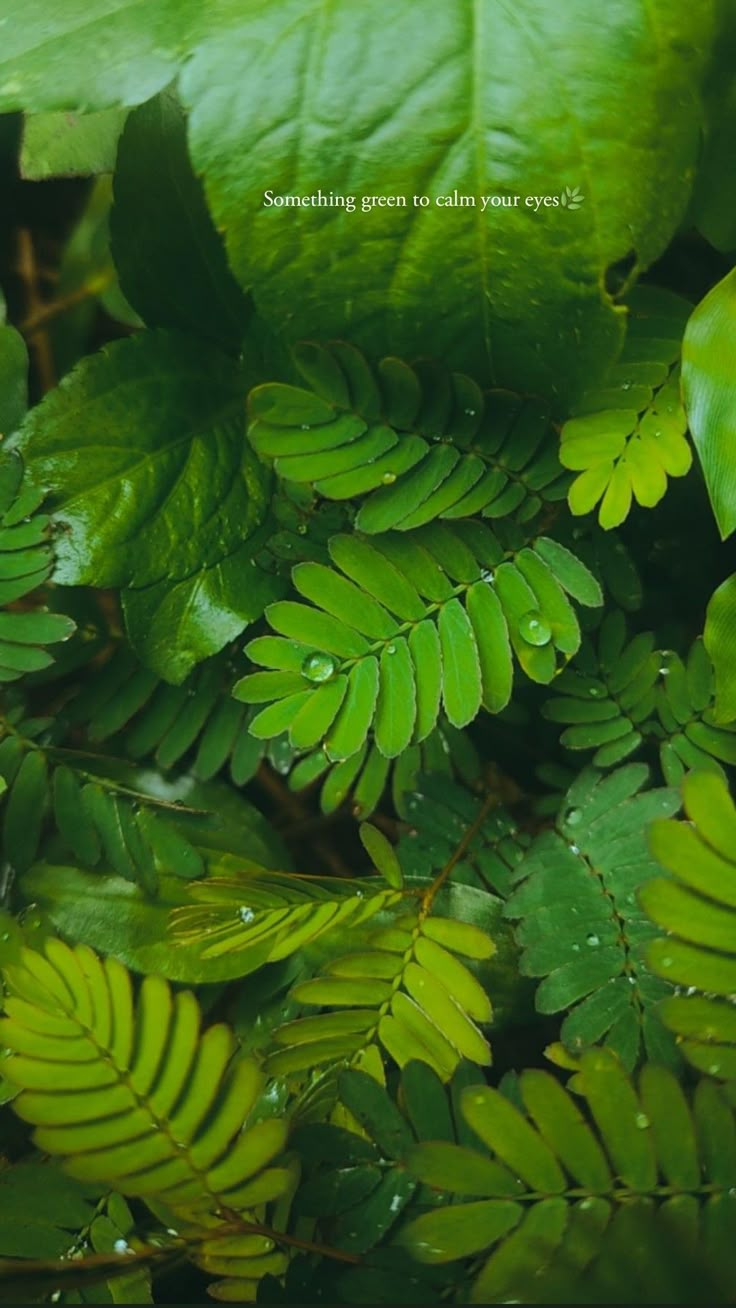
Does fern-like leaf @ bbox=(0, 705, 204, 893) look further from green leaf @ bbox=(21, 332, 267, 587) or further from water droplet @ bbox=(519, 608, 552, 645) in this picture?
water droplet @ bbox=(519, 608, 552, 645)

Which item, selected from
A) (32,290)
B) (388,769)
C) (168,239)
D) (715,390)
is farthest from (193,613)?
(32,290)

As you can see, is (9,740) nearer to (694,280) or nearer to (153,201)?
(153,201)

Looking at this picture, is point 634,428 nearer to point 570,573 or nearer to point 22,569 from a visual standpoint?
point 570,573

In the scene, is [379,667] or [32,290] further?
[32,290]

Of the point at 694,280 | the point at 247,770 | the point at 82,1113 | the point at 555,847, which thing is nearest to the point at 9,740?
the point at 247,770

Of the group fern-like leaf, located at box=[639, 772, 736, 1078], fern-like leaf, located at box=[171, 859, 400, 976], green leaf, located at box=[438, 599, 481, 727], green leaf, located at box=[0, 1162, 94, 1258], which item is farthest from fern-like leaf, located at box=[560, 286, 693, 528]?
green leaf, located at box=[0, 1162, 94, 1258]

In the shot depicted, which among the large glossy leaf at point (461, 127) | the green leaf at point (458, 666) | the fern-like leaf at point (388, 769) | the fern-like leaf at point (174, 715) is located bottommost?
the fern-like leaf at point (388, 769)

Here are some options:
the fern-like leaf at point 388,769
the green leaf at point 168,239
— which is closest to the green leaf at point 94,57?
the green leaf at point 168,239

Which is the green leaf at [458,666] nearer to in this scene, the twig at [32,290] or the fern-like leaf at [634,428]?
the fern-like leaf at [634,428]

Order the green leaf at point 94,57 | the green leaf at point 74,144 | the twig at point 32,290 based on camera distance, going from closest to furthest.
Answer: the green leaf at point 94,57 < the green leaf at point 74,144 < the twig at point 32,290
